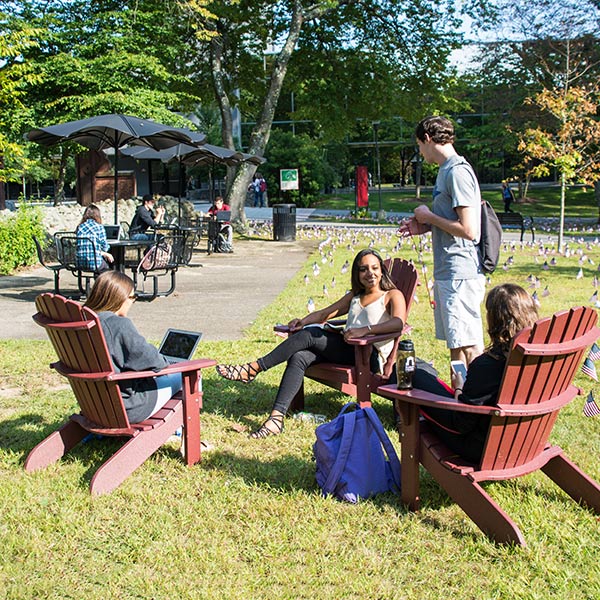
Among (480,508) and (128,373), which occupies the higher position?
(128,373)

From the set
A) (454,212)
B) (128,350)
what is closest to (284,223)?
(454,212)

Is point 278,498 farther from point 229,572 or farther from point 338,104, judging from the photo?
point 338,104

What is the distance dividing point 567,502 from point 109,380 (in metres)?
2.40

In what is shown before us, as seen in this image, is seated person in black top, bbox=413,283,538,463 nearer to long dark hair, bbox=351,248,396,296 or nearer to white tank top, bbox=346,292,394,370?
white tank top, bbox=346,292,394,370

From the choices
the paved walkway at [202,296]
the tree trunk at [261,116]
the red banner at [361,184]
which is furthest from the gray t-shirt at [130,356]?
the red banner at [361,184]

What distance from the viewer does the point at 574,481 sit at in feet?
11.6

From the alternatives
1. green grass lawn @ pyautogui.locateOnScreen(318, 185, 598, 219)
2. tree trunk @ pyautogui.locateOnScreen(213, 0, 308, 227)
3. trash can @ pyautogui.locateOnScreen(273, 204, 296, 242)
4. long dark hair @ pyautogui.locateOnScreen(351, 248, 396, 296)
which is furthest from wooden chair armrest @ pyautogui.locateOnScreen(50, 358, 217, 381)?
green grass lawn @ pyautogui.locateOnScreen(318, 185, 598, 219)

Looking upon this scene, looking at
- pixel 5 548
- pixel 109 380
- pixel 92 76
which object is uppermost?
pixel 92 76

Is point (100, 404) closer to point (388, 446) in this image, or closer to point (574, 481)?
point (388, 446)

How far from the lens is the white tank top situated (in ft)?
15.9

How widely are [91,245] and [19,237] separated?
457 cm

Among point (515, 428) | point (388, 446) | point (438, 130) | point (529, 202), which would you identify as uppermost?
point (438, 130)

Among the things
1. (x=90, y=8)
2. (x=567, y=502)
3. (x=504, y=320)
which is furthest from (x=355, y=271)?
(x=90, y=8)

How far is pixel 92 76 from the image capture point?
18.6m
